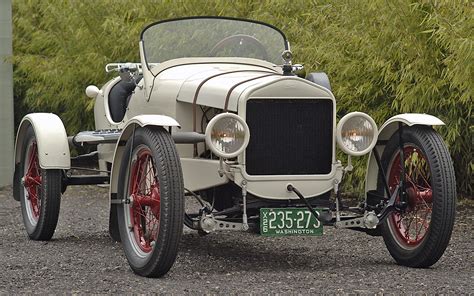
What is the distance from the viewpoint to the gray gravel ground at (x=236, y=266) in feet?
18.4

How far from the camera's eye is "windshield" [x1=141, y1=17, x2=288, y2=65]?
24.4 feet

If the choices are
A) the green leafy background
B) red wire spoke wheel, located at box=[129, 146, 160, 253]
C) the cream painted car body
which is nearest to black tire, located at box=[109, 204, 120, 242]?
the cream painted car body

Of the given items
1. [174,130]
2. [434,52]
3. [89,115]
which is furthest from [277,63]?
[89,115]

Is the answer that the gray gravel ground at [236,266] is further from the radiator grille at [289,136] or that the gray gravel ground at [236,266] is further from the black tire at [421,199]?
the radiator grille at [289,136]

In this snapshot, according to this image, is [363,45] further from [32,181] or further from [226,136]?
[226,136]

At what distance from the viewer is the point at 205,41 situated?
7457mm

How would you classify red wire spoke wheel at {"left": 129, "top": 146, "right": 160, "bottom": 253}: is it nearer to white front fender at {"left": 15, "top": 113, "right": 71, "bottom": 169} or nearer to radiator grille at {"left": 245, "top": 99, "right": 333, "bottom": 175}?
radiator grille at {"left": 245, "top": 99, "right": 333, "bottom": 175}

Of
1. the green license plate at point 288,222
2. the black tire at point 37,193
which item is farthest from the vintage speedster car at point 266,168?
the black tire at point 37,193

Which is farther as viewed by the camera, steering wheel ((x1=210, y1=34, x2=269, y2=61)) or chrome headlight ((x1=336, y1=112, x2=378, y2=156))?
steering wheel ((x1=210, y1=34, x2=269, y2=61))

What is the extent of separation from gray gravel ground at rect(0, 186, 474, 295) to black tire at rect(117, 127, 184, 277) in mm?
127

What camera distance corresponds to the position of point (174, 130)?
6.71 metres

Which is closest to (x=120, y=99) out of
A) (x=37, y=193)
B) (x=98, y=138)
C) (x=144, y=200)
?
(x=98, y=138)

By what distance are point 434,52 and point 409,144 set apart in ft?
10.3

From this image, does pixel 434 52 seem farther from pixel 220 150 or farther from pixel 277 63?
pixel 220 150
